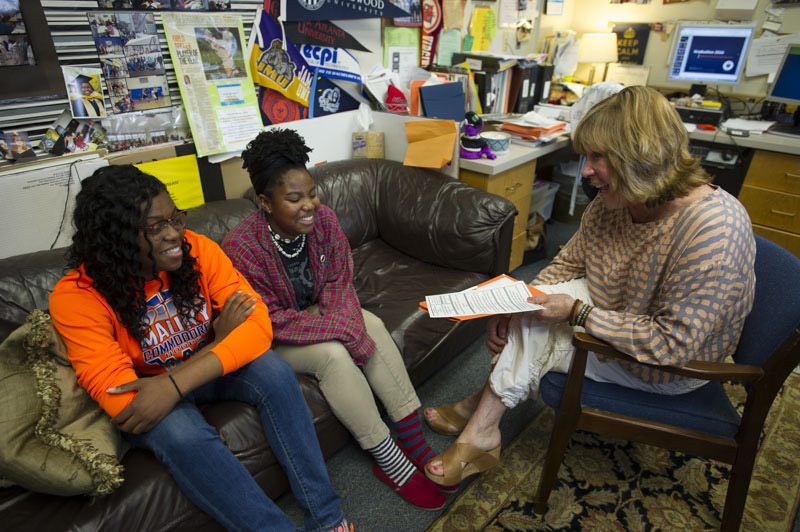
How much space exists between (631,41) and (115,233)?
363 cm

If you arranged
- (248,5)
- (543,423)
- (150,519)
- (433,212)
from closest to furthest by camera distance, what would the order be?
(150,519) < (543,423) < (248,5) < (433,212)

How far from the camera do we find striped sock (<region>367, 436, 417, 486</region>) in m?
1.40

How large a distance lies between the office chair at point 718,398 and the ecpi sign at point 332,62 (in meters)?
1.79

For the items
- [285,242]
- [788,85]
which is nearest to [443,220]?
[285,242]

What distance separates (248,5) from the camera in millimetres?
1891

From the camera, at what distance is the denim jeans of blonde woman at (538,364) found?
1241 mm

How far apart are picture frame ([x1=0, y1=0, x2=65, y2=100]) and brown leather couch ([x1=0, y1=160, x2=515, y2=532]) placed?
504 millimetres

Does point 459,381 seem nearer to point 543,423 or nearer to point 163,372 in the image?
point 543,423

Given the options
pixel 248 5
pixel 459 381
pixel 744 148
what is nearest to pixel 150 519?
pixel 459 381

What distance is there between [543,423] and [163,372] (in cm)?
131

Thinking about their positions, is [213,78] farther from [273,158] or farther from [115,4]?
[273,158]

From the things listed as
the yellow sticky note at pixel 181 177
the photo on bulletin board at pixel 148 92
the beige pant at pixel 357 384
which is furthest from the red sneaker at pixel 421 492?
the photo on bulletin board at pixel 148 92

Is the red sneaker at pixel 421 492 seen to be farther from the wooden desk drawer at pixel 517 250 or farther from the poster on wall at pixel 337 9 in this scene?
the poster on wall at pixel 337 9

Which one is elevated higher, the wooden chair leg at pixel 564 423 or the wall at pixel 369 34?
the wall at pixel 369 34
